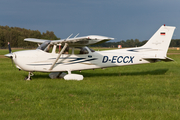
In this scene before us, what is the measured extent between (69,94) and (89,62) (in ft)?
13.2

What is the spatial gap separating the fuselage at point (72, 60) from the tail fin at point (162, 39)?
1012mm

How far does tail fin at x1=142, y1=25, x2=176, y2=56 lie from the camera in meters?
11.8

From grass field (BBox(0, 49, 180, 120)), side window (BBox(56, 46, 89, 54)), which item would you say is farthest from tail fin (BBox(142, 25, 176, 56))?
grass field (BBox(0, 49, 180, 120))

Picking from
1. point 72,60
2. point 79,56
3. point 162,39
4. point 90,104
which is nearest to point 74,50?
point 79,56

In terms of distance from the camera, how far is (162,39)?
39.0 ft

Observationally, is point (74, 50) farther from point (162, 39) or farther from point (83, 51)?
point (162, 39)

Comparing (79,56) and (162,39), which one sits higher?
(162,39)

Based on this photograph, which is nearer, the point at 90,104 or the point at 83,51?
the point at 90,104

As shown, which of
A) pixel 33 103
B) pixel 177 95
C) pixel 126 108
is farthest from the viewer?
pixel 177 95

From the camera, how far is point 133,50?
1205 cm

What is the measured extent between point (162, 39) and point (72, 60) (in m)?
5.21

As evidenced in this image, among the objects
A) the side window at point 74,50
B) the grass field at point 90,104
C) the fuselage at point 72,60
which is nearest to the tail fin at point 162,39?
the fuselage at point 72,60

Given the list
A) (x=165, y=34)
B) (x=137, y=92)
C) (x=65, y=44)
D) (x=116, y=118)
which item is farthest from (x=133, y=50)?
(x=116, y=118)

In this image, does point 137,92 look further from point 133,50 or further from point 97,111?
point 133,50
